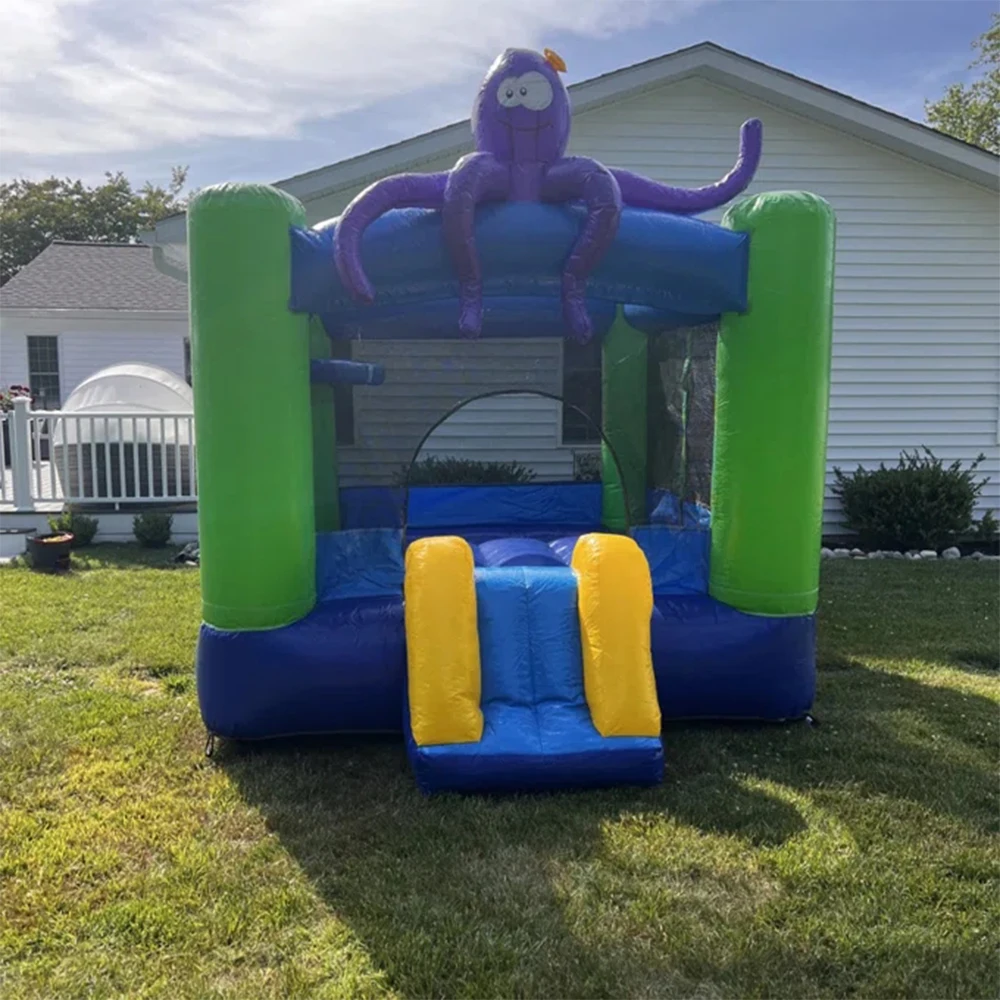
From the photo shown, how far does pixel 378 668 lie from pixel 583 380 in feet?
8.55

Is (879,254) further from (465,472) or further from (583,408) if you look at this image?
(465,472)

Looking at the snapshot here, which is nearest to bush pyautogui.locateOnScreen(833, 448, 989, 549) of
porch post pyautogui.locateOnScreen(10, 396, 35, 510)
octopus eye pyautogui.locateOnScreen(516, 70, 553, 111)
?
octopus eye pyautogui.locateOnScreen(516, 70, 553, 111)

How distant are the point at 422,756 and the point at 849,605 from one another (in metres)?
4.16

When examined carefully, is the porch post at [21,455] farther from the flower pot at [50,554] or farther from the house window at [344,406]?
the house window at [344,406]

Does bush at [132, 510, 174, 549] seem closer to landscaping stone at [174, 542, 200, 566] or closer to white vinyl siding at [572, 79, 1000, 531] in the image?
landscaping stone at [174, 542, 200, 566]

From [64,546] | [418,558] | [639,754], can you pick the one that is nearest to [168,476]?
[64,546]

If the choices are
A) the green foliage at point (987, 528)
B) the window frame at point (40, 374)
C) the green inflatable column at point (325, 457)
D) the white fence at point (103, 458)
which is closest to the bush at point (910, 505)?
the green foliage at point (987, 528)

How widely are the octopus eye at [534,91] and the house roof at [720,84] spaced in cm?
436

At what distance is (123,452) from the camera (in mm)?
8750

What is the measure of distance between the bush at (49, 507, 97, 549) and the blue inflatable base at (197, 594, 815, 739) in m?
5.28

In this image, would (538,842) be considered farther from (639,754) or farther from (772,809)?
(772,809)

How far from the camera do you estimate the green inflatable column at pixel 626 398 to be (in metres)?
5.62

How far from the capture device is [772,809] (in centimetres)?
321

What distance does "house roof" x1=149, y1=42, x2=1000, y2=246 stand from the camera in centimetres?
783
